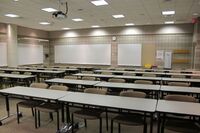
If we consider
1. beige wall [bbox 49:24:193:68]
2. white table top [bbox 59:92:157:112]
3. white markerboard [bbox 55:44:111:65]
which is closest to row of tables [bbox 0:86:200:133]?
white table top [bbox 59:92:157:112]

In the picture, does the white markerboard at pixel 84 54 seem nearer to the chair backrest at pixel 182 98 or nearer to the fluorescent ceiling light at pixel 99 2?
the fluorescent ceiling light at pixel 99 2

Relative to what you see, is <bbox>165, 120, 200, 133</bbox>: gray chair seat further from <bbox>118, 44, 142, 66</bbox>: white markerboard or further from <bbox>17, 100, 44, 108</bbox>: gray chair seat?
<bbox>118, 44, 142, 66</bbox>: white markerboard

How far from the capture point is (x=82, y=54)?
12.2 m

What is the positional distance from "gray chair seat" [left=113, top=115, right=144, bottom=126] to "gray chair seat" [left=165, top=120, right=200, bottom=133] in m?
0.42

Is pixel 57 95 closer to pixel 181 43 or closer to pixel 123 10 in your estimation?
pixel 123 10

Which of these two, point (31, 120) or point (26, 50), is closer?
point (31, 120)

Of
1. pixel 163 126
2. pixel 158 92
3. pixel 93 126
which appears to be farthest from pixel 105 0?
pixel 163 126

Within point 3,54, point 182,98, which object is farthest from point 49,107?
point 3,54

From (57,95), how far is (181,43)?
8.81 metres

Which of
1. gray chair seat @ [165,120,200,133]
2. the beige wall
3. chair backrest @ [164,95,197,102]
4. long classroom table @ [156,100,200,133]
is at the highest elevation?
the beige wall

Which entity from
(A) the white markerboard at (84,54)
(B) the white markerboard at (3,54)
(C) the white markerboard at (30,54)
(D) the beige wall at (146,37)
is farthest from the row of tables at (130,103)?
(A) the white markerboard at (84,54)

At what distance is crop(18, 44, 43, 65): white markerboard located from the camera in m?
10.7

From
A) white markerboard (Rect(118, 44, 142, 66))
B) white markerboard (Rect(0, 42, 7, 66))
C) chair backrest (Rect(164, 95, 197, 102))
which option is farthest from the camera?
white markerboard (Rect(118, 44, 142, 66))

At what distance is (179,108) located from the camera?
8.23 ft
